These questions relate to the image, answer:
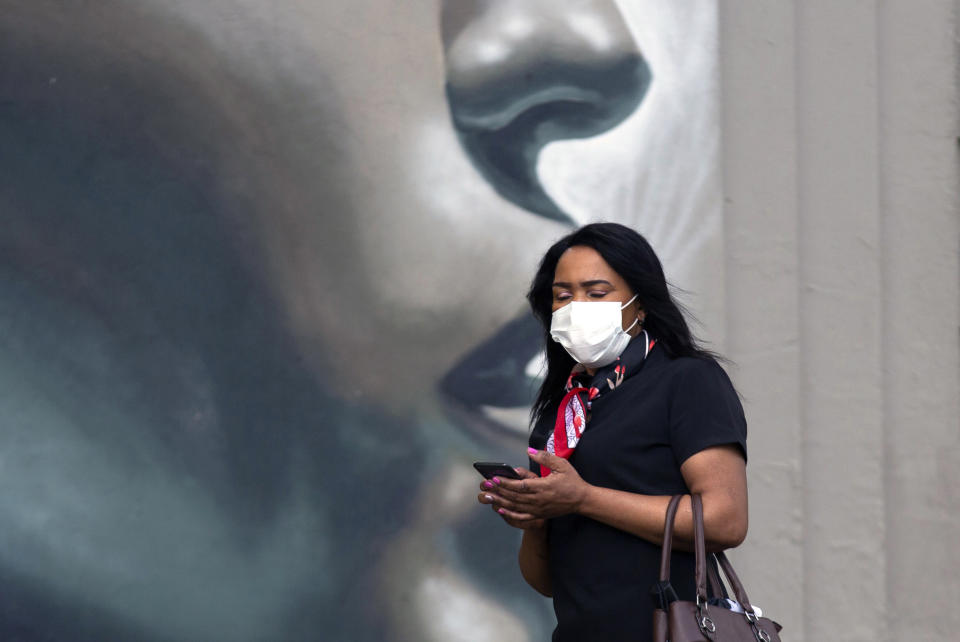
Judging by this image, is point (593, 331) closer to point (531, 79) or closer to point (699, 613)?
point (699, 613)

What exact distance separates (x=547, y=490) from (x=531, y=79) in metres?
1.88

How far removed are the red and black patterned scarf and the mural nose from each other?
4.40 ft

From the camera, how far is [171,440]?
3.14 m

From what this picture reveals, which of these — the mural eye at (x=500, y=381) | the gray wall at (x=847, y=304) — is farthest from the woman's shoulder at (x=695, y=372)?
the gray wall at (x=847, y=304)

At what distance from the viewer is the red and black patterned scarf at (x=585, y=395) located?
2.19 m

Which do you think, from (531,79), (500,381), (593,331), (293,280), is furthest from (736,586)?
(531,79)

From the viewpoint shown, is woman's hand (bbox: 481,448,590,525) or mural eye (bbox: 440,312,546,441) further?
mural eye (bbox: 440,312,546,441)

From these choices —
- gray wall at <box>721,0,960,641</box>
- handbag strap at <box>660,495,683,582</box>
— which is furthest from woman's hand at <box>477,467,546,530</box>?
gray wall at <box>721,0,960,641</box>

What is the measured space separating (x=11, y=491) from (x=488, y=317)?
1.40m

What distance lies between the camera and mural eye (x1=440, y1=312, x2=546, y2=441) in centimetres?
340

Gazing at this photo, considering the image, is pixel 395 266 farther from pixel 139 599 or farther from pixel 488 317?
pixel 139 599

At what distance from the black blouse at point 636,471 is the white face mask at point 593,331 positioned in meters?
0.10

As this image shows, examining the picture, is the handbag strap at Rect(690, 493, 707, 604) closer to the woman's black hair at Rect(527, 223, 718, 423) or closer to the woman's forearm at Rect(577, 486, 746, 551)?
the woman's forearm at Rect(577, 486, 746, 551)

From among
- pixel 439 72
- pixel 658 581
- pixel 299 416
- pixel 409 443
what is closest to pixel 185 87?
pixel 439 72
